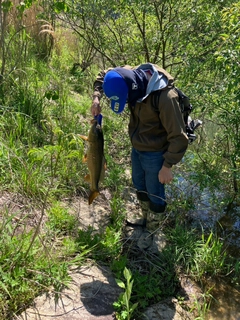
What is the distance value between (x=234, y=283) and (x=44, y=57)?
560 cm

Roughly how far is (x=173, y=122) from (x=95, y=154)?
0.73 m

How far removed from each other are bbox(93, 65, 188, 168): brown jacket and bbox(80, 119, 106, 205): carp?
37cm

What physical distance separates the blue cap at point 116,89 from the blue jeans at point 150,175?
26.2 inches

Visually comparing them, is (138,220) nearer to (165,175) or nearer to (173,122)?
(165,175)

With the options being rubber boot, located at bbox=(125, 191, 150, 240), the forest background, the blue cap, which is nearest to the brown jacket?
the blue cap

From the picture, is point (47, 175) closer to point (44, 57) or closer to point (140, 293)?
point (140, 293)

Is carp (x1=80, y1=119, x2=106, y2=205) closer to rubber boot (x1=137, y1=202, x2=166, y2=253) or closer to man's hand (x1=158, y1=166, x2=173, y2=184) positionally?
man's hand (x1=158, y1=166, x2=173, y2=184)

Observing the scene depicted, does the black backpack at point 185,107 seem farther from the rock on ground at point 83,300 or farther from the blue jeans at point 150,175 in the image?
the rock on ground at point 83,300

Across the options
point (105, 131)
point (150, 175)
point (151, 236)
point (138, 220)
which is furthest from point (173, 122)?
point (105, 131)

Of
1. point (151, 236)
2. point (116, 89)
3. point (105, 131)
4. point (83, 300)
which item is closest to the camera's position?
point (116, 89)

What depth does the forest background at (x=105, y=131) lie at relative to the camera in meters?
2.82

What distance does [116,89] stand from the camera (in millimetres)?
2586

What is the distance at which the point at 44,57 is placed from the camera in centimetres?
695

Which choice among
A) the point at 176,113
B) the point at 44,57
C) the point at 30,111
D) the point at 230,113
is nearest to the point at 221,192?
the point at 230,113
